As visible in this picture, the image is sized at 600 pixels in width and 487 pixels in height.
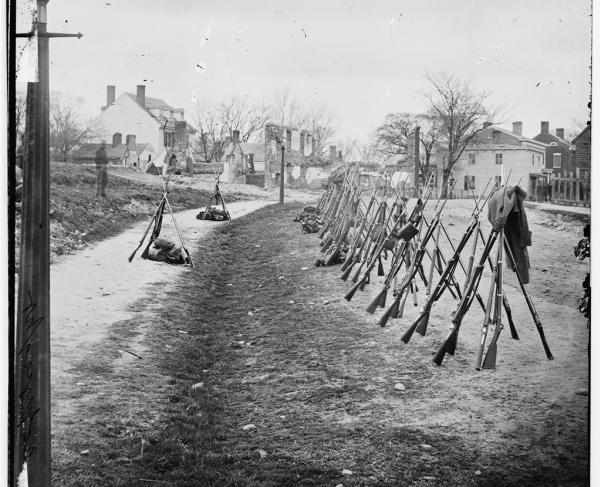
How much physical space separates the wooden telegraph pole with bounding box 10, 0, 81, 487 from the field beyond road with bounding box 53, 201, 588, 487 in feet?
0.72

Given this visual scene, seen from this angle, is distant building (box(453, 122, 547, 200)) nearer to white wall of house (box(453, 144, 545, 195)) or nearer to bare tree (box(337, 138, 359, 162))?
white wall of house (box(453, 144, 545, 195))

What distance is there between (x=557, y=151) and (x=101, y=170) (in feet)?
10.7

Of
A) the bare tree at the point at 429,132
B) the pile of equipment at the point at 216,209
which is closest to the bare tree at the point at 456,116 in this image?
the bare tree at the point at 429,132

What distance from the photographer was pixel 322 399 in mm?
5012

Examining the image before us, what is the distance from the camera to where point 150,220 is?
21.0 ft

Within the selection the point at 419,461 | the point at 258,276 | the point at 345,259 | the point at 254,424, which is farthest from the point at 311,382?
the point at 345,259

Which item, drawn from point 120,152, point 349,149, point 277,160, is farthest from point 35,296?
point 277,160

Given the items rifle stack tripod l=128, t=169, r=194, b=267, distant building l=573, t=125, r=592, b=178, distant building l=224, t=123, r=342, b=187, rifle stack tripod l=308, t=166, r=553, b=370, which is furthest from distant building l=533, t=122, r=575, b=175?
rifle stack tripod l=128, t=169, r=194, b=267

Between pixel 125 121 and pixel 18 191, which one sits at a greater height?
pixel 125 121

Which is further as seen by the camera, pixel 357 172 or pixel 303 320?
pixel 357 172

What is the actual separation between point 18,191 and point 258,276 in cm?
593

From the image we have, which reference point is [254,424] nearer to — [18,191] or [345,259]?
[18,191]

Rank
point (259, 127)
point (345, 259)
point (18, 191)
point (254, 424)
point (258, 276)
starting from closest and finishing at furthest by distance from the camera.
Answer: point (18, 191), point (254, 424), point (259, 127), point (258, 276), point (345, 259)

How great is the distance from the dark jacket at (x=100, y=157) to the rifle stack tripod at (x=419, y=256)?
297 centimetres
